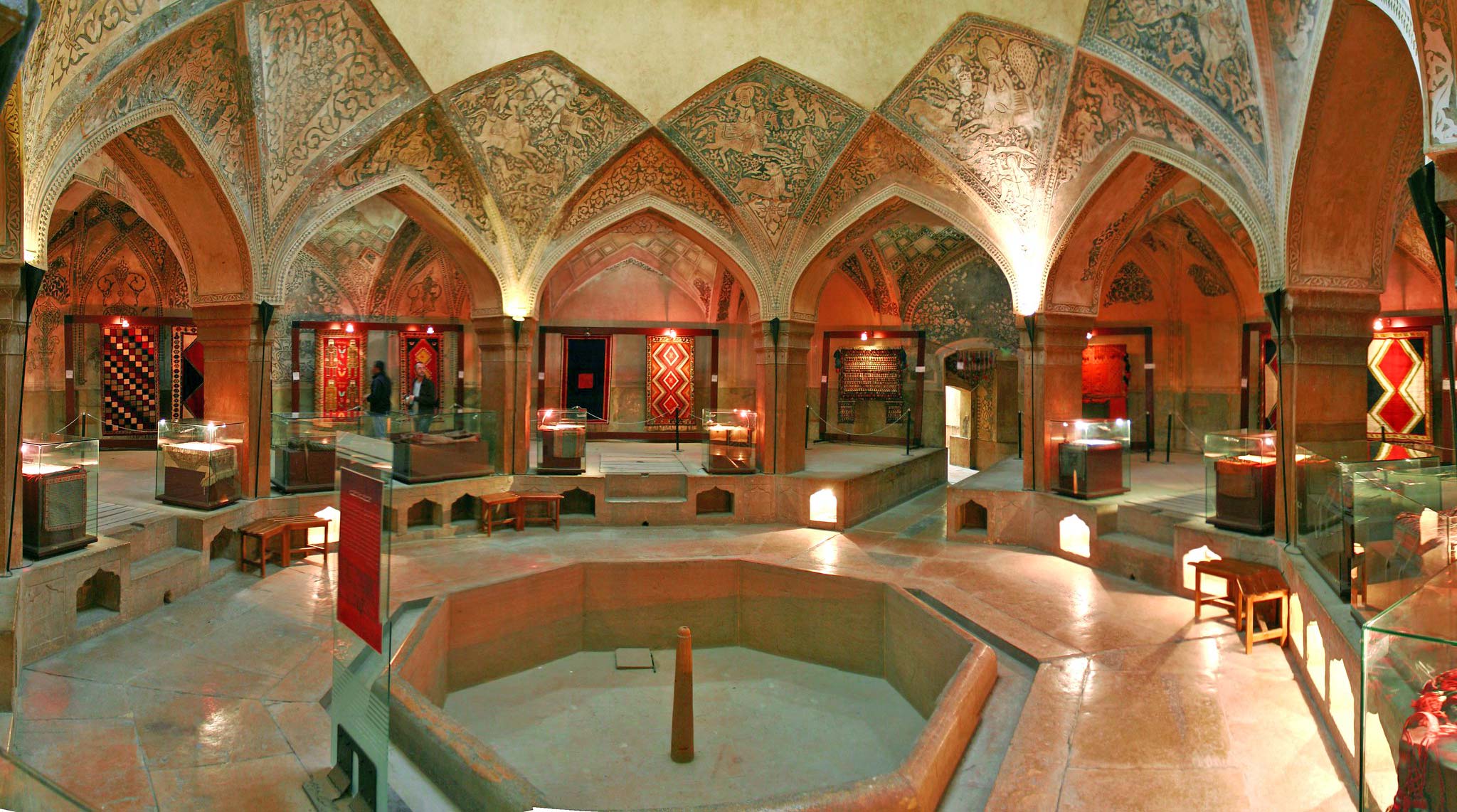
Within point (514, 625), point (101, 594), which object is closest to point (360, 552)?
point (101, 594)

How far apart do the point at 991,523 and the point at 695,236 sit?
543cm

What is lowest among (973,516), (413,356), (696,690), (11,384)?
(696,690)

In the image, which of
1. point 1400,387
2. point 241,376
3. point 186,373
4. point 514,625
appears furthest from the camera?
point 186,373

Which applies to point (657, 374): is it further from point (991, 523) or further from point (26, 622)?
point (26, 622)

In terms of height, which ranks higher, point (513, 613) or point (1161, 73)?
point (1161, 73)

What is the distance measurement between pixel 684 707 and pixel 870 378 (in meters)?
10.4

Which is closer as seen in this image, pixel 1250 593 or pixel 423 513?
pixel 1250 593

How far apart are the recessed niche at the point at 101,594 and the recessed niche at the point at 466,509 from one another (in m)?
4.63

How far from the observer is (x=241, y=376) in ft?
31.2

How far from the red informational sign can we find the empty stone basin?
104 cm

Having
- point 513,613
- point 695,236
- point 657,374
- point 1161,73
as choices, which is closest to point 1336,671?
point 1161,73

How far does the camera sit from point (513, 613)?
840cm

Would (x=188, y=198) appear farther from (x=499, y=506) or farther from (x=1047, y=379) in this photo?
(x=1047, y=379)

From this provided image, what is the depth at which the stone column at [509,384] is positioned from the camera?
1168cm
